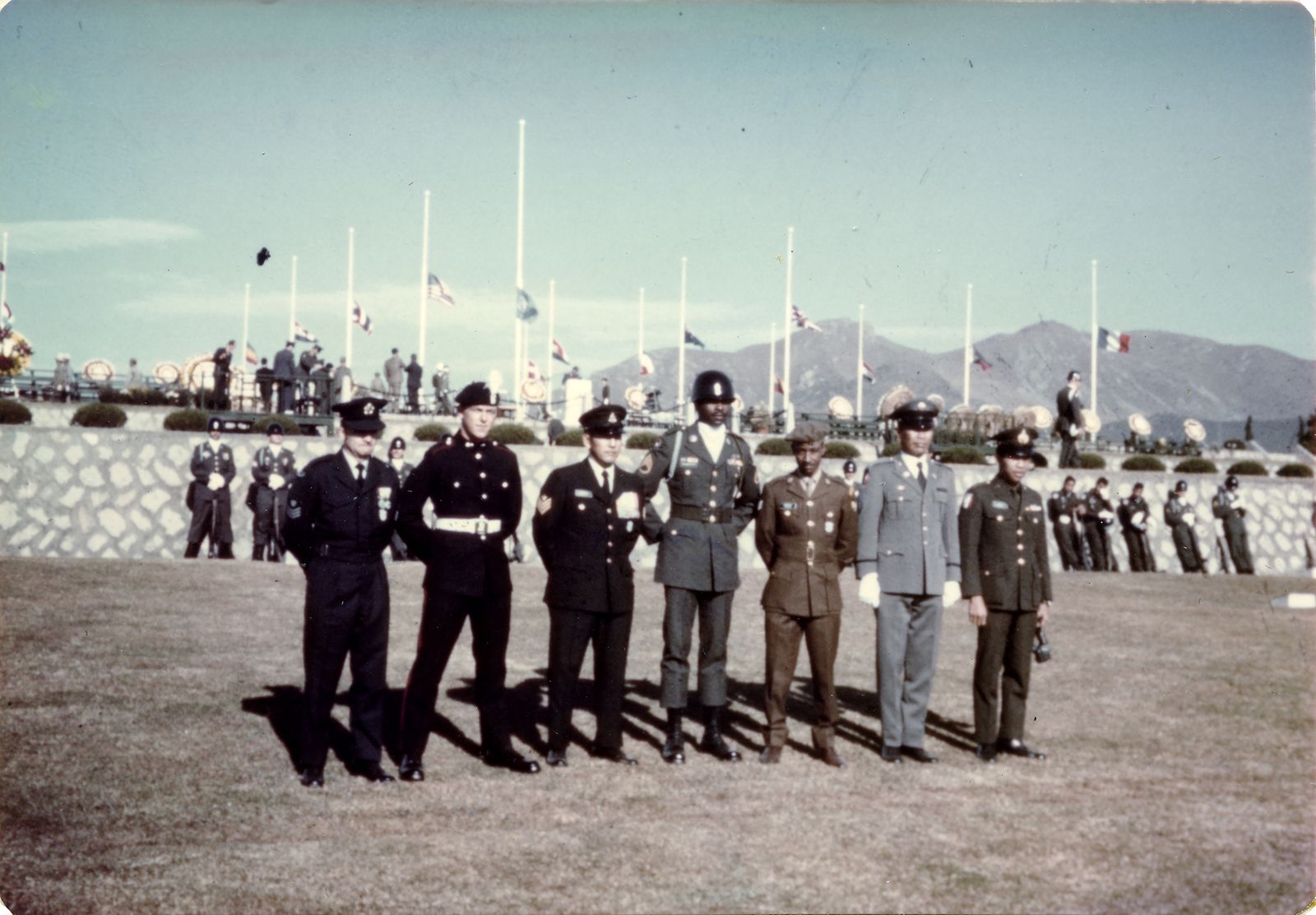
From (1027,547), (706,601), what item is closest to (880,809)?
(706,601)

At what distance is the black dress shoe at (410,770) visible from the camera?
6969mm

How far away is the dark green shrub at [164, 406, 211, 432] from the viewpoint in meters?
22.3

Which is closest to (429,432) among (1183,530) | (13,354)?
(13,354)

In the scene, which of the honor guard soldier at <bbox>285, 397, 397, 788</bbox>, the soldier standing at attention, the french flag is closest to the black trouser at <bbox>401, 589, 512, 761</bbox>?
the honor guard soldier at <bbox>285, 397, 397, 788</bbox>

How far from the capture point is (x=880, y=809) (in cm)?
666

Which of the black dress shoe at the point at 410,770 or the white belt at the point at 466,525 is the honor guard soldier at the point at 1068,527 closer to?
the white belt at the point at 466,525

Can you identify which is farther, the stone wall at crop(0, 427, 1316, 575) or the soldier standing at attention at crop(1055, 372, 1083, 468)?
the soldier standing at attention at crop(1055, 372, 1083, 468)

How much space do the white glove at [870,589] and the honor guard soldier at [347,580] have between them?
9.63ft

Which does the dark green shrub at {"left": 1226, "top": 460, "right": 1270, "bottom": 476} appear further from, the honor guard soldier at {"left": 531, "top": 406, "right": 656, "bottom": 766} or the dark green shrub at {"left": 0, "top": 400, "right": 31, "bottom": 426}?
the dark green shrub at {"left": 0, "top": 400, "right": 31, "bottom": 426}

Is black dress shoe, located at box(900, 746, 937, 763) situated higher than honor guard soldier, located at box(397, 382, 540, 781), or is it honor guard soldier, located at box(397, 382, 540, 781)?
honor guard soldier, located at box(397, 382, 540, 781)

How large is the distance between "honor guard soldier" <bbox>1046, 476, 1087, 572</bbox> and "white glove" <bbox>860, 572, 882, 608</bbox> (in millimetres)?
16586

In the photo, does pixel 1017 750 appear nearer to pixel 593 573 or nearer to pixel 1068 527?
pixel 593 573

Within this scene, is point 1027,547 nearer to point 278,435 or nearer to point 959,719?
point 959,719

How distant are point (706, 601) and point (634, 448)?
55.3 ft
